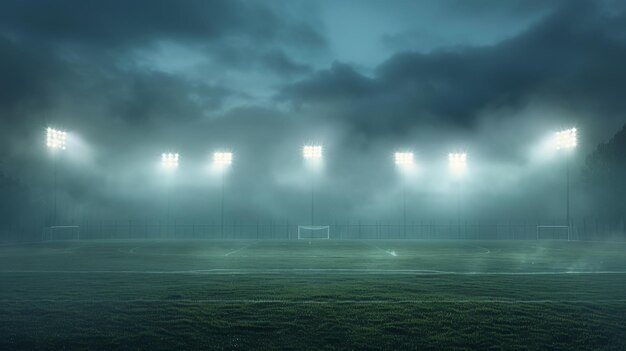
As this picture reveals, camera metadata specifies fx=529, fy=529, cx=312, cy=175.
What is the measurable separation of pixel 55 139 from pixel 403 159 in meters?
43.0

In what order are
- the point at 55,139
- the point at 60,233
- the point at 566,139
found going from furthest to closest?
the point at 60,233, the point at 566,139, the point at 55,139

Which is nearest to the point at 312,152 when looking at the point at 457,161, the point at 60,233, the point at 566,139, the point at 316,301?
the point at 457,161

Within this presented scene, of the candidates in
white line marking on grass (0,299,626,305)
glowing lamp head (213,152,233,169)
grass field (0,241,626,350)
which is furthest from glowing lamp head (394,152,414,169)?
white line marking on grass (0,299,626,305)

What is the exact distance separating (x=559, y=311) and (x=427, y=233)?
239ft

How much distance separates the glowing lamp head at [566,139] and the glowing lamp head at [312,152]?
96.9ft

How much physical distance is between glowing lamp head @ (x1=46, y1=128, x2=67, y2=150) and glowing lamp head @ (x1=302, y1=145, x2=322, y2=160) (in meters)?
29.8

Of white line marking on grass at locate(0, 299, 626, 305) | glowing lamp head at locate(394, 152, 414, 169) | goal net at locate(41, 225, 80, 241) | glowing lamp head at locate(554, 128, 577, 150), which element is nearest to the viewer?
white line marking on grass at locate(0, 299, 626, 305)

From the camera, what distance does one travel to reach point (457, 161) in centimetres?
6981

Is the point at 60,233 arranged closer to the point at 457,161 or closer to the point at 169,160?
the point at 169,160

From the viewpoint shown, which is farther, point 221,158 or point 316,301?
point 221,158

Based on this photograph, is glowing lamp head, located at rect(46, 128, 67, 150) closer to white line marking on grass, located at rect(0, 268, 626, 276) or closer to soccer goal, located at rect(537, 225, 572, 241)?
white line marking on grass, located at rect(0, 268, 626, 276)

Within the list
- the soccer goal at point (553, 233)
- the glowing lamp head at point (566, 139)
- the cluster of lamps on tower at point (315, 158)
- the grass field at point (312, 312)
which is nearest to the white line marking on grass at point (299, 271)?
the grass field at point (312, 312)

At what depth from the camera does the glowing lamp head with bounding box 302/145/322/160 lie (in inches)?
2788

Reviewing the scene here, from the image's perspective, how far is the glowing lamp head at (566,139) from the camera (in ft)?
200
